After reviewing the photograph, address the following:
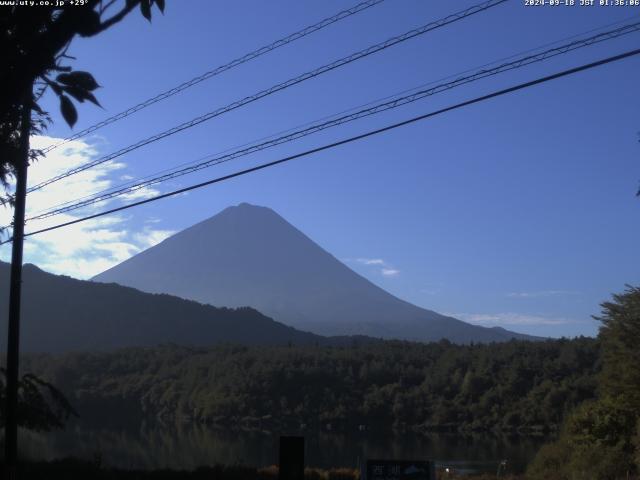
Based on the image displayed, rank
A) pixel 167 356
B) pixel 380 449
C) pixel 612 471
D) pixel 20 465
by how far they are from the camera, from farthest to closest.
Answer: pixel 167 356
pixel 380 449
pixel 612 471
pixel 20 465

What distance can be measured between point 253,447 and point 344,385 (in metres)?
23.9

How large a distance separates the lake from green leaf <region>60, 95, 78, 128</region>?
107 feet

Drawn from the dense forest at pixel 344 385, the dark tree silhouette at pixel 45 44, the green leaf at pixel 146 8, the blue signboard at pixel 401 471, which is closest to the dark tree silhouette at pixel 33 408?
the blue signboard at pixel 401 471

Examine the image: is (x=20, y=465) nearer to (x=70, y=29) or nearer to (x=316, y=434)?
(x=70, y=29)

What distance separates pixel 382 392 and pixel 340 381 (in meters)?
4.69

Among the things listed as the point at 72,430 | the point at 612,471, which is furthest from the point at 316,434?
the point at 612,471

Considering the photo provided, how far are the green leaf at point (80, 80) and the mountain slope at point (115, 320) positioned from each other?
106495 mm

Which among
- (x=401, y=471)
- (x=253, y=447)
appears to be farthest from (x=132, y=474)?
(x=253, y=447)

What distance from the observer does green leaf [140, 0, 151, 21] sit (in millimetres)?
4871

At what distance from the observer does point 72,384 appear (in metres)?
75.0

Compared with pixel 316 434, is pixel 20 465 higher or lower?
higher

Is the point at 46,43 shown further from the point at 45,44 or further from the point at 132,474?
the point at 132,474

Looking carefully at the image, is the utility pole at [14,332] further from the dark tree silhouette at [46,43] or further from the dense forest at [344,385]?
the dense forest at [344,385]

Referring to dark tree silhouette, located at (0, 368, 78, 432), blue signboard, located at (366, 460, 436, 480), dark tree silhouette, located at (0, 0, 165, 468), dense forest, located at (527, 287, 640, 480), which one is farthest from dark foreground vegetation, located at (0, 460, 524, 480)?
dark tree silhouette, located at (0, 0, 165, 468)
